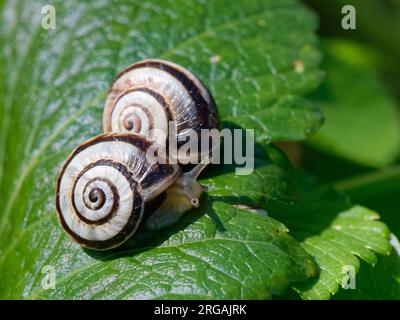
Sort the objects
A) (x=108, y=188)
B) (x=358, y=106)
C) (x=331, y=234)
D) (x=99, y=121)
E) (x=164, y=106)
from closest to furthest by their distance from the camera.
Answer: (x=108, y=188) → (x=164, y=106) → (x=331, y=234) → (x=99, y=121) → (x=358, y=106)

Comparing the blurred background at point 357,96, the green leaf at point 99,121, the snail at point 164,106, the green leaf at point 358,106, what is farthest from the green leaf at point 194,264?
the green leaf at point 358,106

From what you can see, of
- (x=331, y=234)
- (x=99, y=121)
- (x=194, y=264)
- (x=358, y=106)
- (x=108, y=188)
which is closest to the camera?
(x=194, y=264)

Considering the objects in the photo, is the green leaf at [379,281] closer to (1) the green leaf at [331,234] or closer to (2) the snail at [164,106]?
(1) the green leaf at [331,234]

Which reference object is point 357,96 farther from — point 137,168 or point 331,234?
point 137,168

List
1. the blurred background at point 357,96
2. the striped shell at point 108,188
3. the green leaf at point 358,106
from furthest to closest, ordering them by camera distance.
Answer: the green leaf at point 358,106
the blurred background at point 357,96
the striped shell at point 108,188

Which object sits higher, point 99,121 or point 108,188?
point 99,121

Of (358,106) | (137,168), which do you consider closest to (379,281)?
(137,168)

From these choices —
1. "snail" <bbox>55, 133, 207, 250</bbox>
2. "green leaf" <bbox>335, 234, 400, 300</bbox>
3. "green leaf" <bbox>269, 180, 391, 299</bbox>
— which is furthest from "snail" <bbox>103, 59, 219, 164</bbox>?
"green leaf" <bbox>335, 234, 400, 300</bbox>

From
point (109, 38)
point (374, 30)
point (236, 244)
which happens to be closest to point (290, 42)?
point (109, 38)
